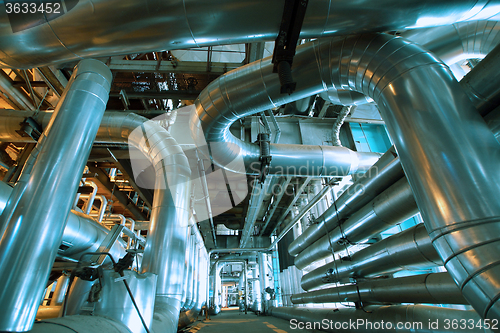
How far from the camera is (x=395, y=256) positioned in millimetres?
2520

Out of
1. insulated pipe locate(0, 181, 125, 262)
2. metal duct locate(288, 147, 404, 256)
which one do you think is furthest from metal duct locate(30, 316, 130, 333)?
metal duct locate(288, 147, 404, 256)

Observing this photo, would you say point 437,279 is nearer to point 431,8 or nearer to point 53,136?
point 431,8

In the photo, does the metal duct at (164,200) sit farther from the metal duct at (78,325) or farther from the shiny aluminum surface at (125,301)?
the metal duct at (78,325)

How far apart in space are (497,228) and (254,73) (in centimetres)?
197

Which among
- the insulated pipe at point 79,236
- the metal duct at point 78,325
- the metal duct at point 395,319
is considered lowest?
the metal duct at point 395,319

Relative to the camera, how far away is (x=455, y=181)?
121 centimetres

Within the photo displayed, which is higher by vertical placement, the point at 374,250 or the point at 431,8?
the point at 431,8

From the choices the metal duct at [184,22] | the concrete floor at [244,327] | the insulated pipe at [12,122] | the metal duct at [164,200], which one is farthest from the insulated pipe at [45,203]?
the concrete floor at [244,327]

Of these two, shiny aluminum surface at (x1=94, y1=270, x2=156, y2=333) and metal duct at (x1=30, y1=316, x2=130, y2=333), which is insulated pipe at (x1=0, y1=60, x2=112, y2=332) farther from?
shiny aluminum surface at (x1=94, y1=270, x2=156, y2=333)

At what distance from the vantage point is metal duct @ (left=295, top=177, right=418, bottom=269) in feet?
7.73

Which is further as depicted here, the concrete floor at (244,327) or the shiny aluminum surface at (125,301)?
the concrete floor at (244,327)

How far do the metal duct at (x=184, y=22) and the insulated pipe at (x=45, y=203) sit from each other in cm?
36

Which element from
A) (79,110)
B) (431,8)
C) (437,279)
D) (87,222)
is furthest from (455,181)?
(87,222)

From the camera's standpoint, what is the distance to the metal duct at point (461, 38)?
74.9 inches
